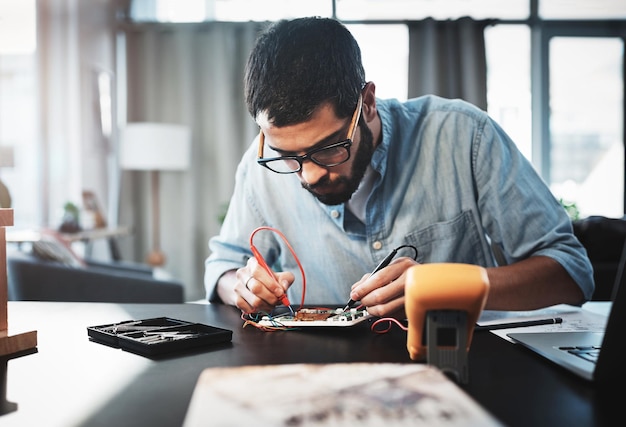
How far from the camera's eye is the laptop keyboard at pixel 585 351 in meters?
0.69

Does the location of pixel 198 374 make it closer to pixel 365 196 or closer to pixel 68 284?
pixel 365 196

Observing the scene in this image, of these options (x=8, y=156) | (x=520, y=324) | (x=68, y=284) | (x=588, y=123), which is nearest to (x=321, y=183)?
(x=520, y=324)

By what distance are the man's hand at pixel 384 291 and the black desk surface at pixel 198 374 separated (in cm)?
5

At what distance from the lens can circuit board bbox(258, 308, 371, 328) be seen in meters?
0.88

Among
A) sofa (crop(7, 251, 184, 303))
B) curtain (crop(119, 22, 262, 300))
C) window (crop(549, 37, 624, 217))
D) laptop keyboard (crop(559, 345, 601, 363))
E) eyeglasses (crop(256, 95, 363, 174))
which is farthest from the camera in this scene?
window (crop(549, 37, 624, 217))

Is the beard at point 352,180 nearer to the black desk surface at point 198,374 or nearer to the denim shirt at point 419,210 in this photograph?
the denim shirt at point 419,210

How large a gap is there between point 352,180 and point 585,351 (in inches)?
24.3

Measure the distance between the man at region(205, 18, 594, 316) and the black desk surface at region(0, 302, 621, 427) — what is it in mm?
151

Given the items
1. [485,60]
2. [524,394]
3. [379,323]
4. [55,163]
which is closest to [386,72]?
[485,60]

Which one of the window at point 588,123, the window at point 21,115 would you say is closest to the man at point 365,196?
the window at point 21,115

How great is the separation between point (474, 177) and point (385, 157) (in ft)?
0.68

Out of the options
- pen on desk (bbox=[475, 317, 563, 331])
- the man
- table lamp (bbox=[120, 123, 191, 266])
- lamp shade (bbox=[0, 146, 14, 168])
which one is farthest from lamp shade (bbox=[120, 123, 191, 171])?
pen on desk (bbox=[475, 317, 563, 331])

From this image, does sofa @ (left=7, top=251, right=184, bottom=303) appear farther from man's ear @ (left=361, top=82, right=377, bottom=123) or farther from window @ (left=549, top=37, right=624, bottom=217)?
window @ (left=549, top=37, right=624, bottom=217)

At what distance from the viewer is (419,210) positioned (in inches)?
53.6
